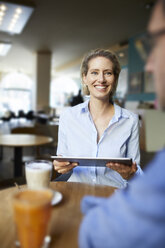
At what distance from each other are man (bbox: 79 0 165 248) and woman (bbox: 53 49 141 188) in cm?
105

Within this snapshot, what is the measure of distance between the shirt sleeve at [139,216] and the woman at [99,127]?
106cm

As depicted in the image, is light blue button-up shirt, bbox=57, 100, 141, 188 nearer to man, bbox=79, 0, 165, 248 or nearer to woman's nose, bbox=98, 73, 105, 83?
woman's nose, bbox=98, 73, 105, 83

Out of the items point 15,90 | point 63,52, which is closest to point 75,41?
point 63,52

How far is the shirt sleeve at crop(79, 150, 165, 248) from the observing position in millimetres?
392

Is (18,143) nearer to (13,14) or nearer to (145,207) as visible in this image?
(145,207)

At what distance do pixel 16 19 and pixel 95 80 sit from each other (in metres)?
5.43

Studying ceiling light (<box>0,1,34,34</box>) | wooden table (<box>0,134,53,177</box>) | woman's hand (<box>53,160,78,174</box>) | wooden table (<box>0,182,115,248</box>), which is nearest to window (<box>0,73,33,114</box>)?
ceiling light (<box>0,1,34,34</box>)

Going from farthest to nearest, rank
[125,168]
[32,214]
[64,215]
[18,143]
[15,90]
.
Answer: [15,90], [18,143], [125,168], [64,215], [32,214]

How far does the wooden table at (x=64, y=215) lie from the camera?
2.38 ft

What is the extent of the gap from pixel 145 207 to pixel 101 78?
136 centimetres

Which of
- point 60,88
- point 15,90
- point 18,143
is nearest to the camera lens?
point 18,143

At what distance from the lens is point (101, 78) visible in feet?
5.51

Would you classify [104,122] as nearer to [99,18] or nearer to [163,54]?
[163,54]

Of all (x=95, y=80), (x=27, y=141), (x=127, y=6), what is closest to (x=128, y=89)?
(x=127, y=6)
